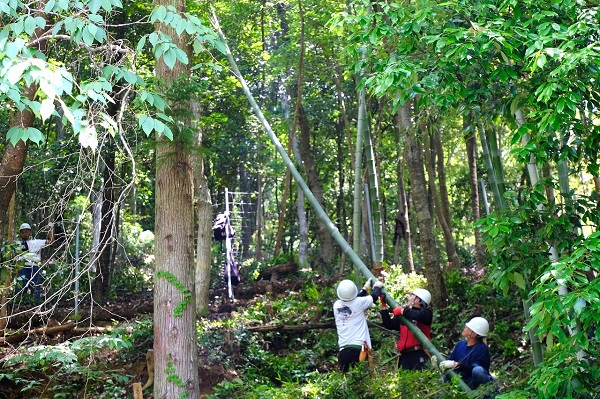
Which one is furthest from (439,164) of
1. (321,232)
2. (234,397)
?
(234,397)

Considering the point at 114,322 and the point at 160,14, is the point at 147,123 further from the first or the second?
the point at 114,322

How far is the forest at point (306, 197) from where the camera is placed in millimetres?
4551

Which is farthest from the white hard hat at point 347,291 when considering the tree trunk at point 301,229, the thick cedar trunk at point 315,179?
the tree trunk at point 301,229

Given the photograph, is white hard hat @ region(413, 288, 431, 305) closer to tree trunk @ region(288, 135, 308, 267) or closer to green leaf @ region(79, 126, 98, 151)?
green leaf @ region(79, 126, 98, 151)

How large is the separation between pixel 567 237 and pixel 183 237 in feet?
12.5

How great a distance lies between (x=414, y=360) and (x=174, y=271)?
10.2 ft

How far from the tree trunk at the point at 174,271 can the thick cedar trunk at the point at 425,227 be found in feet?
16.2

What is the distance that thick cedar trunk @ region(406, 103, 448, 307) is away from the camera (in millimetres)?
10984

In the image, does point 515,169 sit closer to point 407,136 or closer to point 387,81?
point 407,136

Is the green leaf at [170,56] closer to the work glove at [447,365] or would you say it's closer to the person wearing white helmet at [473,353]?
the work glove at [447,365]

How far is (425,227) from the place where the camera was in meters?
11.1

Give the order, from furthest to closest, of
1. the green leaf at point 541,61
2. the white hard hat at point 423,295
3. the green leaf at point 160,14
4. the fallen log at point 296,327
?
1. the fallen log at point 296,327
2. the white hard hat at point 423,295
3. the green leaf at point 160,14
4. the green leaf at point 541,61

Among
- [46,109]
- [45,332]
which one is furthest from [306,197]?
Answer: [46,109]

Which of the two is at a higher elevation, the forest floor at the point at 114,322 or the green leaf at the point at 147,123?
the green leaf at the point at 147,123
